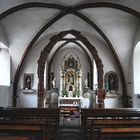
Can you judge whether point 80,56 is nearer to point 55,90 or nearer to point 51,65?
point 51,65

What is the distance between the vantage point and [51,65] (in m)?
22.5

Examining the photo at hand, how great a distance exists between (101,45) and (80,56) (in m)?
5.30

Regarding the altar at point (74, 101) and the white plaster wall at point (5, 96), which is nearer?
the white plaster wall at point (5, 96)

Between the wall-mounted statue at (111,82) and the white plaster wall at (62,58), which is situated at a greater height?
the white plaster wall at (62,58)

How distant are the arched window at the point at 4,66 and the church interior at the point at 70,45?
43 mm

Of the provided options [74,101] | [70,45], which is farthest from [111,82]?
[70,45]

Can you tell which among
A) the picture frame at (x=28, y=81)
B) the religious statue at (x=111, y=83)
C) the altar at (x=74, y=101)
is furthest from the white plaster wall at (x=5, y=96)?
the religious statue at (x=111, y=83)

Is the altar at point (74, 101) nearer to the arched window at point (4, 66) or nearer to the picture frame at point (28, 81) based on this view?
the picture frame at point (28, 81)

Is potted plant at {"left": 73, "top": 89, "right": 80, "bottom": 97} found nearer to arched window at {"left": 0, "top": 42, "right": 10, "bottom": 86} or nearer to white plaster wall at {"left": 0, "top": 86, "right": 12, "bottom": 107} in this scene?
white plaster wall at {"left": 0, "top": 86, "right": 12, "bottom": 107}

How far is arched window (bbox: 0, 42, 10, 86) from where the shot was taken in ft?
51.2

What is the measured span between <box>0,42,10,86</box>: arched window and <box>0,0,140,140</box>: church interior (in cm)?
4

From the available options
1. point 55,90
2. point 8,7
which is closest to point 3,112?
point 8,7

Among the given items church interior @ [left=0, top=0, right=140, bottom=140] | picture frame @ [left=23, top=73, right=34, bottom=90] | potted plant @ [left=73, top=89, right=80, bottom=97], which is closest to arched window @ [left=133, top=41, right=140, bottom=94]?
church interior @ [left=0, top=0, right=140, bottom=140]

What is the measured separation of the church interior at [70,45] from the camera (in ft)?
37.3
